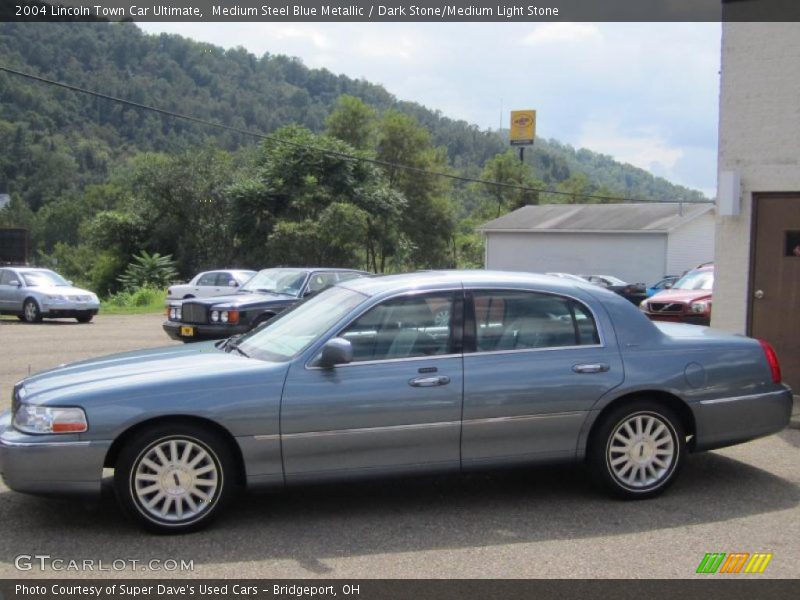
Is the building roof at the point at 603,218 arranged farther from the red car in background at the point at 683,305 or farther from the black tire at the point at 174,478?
the black tire at the point at 174,478

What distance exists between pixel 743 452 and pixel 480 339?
120 inches

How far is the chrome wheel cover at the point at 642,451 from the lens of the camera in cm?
580

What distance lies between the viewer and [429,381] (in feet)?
17.9

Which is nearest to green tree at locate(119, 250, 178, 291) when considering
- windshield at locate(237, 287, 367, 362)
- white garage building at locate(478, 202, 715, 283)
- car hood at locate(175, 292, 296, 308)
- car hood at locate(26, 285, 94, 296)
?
white garage building at locate(478, 202, 715, 283)

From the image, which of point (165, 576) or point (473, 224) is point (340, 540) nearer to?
point (165, 576)

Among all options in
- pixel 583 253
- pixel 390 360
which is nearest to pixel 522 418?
pixel 390 360

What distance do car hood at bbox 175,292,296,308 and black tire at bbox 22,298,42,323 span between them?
1160 centimetres

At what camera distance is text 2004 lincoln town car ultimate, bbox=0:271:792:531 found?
16.5ft

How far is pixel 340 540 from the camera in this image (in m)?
5.05

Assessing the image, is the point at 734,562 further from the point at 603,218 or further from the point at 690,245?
the point at 603,218

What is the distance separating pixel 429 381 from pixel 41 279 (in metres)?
21.1

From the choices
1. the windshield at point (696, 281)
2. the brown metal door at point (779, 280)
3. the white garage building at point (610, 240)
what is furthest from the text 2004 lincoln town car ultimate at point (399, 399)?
the white garage building at point (610, 240)

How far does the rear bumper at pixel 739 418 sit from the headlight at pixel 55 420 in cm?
401

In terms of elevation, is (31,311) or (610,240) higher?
(610,240)
